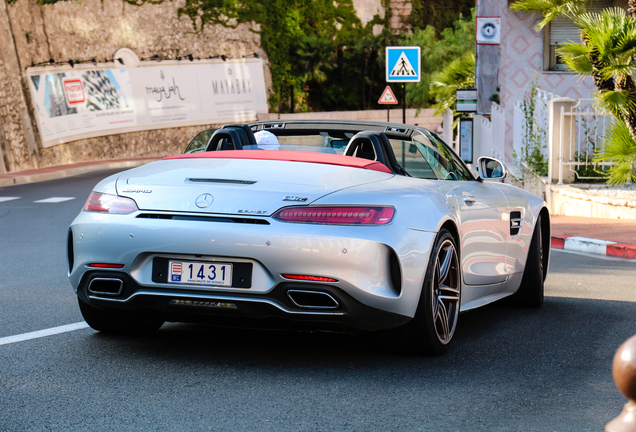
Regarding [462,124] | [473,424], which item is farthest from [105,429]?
[462,124]

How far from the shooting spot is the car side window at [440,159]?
5.40 m

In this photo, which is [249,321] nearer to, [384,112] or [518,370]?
[518,370]

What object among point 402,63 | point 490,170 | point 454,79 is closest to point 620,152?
point 490,170

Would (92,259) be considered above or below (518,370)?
above

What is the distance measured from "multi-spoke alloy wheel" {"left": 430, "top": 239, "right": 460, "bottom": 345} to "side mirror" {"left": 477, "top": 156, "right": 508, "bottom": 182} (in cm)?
122

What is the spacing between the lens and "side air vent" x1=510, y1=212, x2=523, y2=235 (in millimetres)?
5863

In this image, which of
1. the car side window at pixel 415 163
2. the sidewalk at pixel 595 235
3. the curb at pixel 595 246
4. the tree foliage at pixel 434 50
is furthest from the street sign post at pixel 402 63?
the car side window at pixel 415 163

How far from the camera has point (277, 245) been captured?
4.10 metres

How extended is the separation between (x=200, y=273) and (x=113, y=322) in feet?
3.32

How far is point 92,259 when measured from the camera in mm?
4422

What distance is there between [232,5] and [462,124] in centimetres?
2149

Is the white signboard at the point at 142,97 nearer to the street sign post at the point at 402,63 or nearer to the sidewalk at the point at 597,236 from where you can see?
the street sign post at the point at 402,63

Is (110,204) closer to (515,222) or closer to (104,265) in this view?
(104,265)

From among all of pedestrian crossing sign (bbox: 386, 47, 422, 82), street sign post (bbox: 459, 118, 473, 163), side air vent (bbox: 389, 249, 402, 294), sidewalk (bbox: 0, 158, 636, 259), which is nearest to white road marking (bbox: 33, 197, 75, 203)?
pedestrian crossing sign (bbox: 386, 47, 422, 82)
